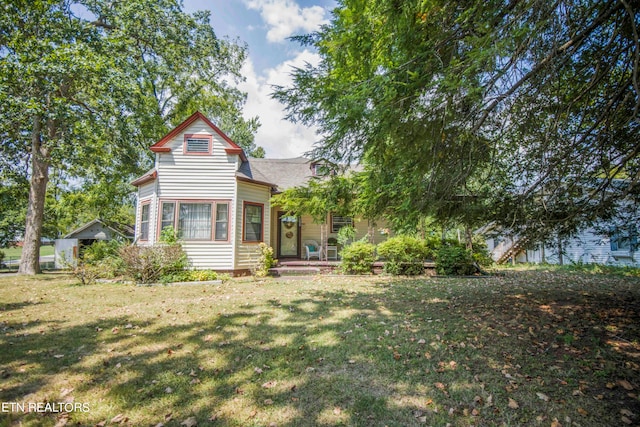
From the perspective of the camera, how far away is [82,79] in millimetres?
11164

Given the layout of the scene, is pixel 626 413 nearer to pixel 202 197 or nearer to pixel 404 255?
pixel 404 255

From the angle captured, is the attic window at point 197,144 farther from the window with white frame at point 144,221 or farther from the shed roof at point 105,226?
the shed roof at point 105,226

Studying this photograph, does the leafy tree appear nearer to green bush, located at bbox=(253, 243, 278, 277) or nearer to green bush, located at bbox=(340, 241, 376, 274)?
green bush, located at bbox=(253, 243, 278, 277)

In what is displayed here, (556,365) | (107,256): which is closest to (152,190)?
(107,256)

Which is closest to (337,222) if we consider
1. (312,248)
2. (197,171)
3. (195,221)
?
(312,248)

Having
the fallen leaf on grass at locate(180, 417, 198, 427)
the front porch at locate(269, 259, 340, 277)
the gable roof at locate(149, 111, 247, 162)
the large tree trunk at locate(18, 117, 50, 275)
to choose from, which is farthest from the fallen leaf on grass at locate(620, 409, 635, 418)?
the large tree trunk at locate(18, 117, 50, 275)

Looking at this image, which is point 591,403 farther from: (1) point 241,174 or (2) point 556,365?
(1) point 241,174

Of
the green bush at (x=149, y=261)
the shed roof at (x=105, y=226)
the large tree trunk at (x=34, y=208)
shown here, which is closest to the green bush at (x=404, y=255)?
the green bush at (x=149, y=261)

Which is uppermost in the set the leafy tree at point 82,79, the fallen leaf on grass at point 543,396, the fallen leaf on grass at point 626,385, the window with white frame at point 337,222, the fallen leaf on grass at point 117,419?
the leafy tree at point 82,79

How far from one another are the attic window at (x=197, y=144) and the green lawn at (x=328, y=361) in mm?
6710

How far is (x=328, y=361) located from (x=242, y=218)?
8901 mm

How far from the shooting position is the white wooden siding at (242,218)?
11.6 meters

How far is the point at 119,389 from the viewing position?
305 cm

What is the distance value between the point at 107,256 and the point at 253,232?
16.9ft
